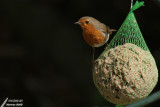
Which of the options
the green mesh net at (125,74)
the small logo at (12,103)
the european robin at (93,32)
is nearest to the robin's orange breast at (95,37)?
the european robin at (93,32)

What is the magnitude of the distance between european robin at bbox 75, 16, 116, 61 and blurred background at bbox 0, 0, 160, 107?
6.24ft

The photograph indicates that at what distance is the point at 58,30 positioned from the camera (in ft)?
18.0

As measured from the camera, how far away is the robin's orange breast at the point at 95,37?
336 centimetres

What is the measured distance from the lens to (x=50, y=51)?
5.46 metres

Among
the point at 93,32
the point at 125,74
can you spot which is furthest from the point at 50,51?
the point at 125,74

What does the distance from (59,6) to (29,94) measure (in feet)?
5.53

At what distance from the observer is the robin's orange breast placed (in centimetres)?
336

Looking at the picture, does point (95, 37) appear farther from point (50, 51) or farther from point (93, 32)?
point (50, 51)

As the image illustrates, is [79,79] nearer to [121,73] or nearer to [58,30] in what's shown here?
[58,30]

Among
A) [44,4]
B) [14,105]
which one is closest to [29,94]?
[14,105]

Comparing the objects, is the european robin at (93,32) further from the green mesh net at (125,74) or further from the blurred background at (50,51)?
the blurred background at (50,51)

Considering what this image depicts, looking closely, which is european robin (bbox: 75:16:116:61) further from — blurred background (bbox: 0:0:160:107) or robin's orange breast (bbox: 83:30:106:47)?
blurred background (bbox: 0:0:160:107)

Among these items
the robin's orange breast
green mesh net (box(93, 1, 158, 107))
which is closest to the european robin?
the robin's orange breast

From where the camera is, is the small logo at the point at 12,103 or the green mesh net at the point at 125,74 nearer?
the green mesh net at the point at 125,74
